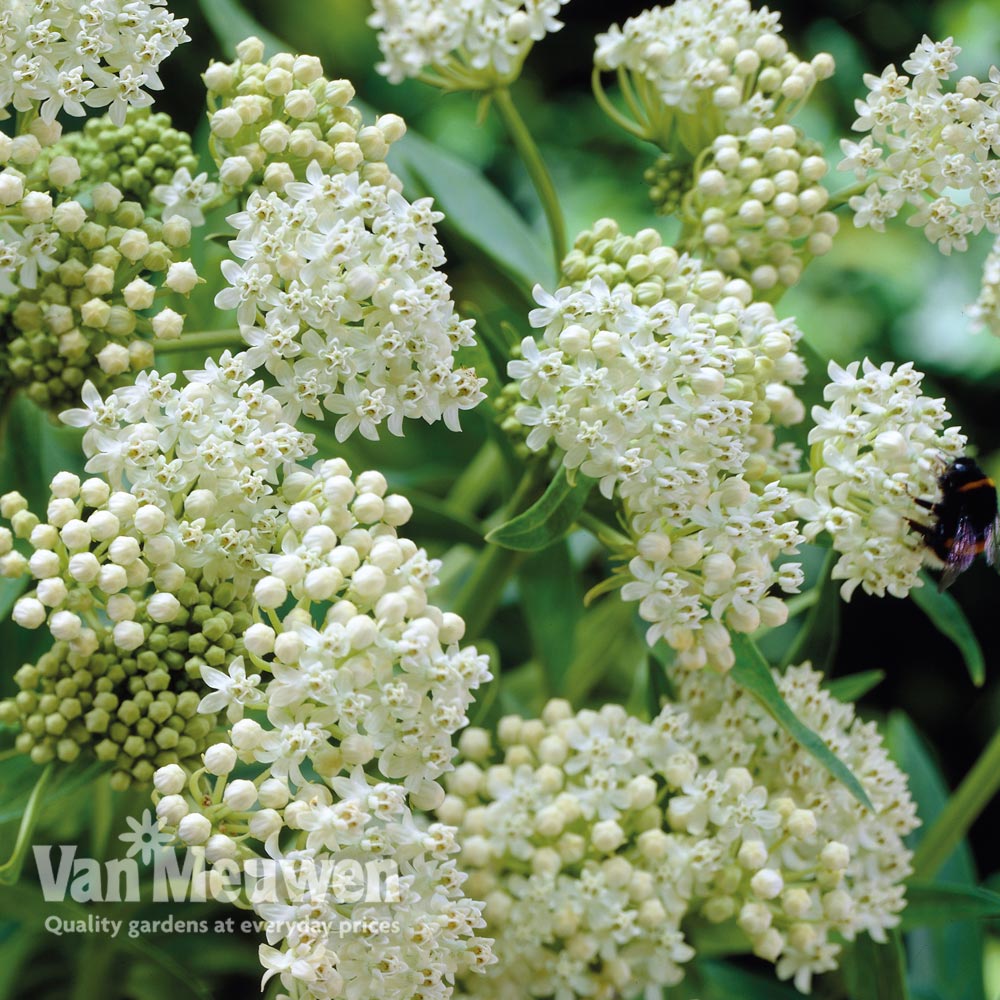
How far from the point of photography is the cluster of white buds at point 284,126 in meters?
0.80

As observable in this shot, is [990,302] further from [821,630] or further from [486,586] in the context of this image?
[486,586]

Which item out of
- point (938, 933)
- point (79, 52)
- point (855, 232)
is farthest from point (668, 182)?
point (855, 232)

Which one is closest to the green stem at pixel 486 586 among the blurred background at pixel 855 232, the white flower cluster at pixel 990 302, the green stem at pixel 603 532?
the green stem at pixel 603 532

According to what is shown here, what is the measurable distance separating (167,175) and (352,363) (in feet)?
0.73

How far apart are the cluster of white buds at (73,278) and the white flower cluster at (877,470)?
1.51 ft

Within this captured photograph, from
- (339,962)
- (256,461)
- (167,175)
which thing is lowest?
(339,962)

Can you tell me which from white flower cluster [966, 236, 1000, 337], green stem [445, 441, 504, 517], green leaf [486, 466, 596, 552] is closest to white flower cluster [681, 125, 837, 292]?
white flower cluster [966, 236, 1000, 337]

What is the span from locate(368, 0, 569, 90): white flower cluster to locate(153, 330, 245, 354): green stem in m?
0.21

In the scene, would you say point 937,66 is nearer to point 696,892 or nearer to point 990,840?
point 696,892

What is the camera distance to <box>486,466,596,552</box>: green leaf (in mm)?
782

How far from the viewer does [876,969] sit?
96 centimetres

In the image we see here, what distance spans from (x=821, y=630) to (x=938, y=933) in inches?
21.6

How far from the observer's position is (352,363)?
769mm

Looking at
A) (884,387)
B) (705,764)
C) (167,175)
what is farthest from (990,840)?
(167,175)
